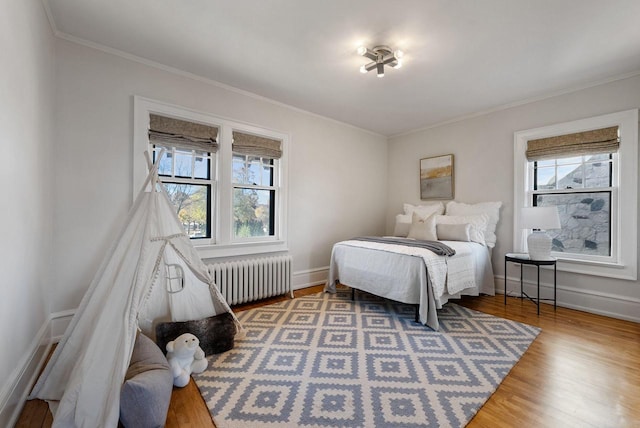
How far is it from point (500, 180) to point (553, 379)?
8.69 feet

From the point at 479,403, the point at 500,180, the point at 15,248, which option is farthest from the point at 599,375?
the point at 15,248

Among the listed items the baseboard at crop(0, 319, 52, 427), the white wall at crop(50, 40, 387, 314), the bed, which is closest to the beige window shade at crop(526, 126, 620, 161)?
the bed

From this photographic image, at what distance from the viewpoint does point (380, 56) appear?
245 cm

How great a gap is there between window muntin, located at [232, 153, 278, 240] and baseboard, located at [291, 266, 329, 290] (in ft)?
2.34

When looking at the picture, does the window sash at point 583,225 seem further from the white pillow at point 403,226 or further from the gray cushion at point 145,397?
the gray cushion at point 145,397

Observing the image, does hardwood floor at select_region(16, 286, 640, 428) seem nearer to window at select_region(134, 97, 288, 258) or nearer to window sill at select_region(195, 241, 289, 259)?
window sill at select_region(195, 241, 289, 259)

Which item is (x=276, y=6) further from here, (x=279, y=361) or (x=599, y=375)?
(x=599, y=375)

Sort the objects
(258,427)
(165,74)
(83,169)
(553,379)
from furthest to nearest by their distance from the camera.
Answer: (165,74)
(83,169)
(553,379)
(258,427)

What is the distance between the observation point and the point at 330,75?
9.64 feet

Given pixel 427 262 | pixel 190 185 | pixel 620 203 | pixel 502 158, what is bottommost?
pixel 427 262

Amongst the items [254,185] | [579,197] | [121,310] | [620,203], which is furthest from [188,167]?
[620,203]

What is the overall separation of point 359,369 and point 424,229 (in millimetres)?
2230

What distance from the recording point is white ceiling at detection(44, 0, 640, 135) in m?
1.98

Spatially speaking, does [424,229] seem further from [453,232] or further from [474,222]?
[474,222]
